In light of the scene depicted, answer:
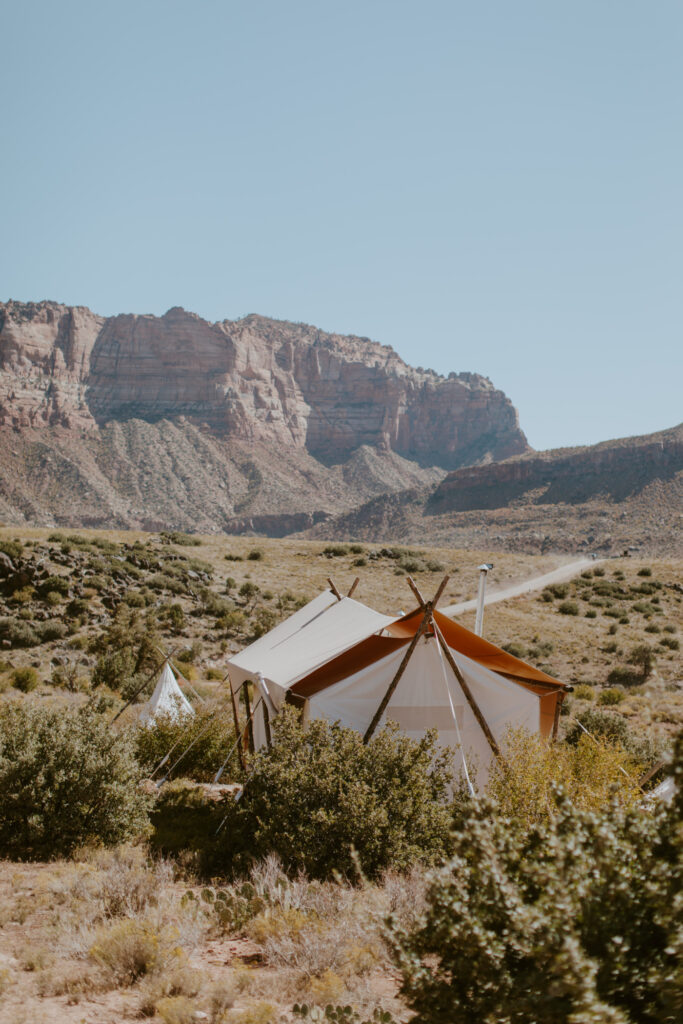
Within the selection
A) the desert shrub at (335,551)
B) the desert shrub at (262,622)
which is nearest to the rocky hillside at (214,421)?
the desert shrub at (335,551)

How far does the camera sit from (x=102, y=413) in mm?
120375

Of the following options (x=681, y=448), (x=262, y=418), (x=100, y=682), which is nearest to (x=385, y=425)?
(x=262, y=418)

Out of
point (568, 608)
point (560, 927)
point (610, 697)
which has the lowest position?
point (610, 697)

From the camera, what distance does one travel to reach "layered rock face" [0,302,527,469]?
122 m

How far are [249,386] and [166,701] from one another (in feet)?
436

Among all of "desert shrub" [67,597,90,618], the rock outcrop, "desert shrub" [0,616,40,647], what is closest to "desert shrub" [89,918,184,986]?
"desert shrub" [0,616,40,647]

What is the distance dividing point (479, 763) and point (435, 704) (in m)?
0.93

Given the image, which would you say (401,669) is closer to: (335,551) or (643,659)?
(643,659)

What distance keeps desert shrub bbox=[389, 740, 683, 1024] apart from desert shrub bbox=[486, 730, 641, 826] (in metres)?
2.18

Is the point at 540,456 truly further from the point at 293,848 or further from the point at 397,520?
the point at 293,848

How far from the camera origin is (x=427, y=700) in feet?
30.0

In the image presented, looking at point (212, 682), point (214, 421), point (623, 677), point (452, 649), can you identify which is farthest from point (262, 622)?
point (214, 421)

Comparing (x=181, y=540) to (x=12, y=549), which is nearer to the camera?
(x=12, y=549)

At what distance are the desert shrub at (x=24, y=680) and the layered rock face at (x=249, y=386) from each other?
9419cm
